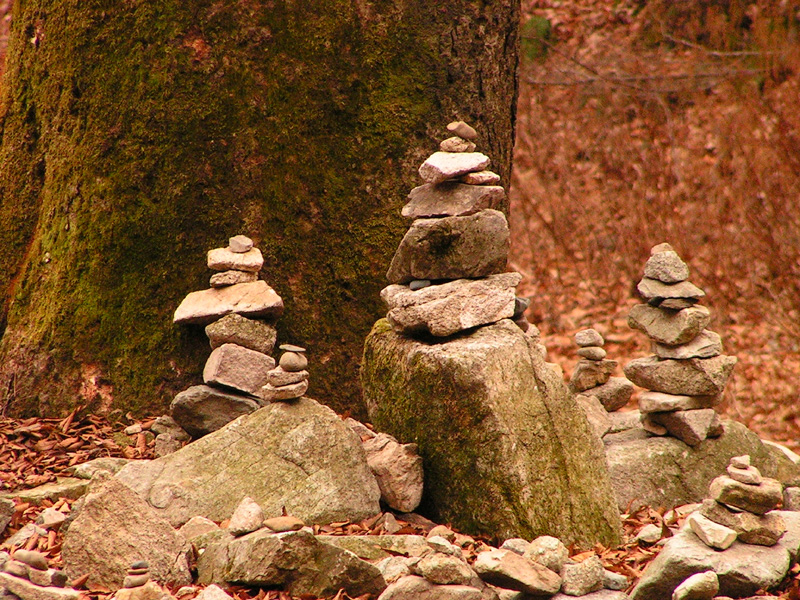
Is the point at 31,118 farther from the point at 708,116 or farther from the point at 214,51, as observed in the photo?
the point at 708,116

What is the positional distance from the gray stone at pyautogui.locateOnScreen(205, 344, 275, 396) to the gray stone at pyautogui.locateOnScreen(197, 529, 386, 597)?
4.75 feet

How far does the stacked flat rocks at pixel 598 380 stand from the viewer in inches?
208

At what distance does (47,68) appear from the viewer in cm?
525

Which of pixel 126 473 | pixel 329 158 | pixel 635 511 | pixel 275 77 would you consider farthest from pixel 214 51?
pixel 635 511

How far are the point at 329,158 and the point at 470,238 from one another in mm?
1382

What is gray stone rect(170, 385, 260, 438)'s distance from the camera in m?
4.46

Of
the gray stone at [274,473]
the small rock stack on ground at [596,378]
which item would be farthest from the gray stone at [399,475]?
the small rock stack on ground at [596,378]

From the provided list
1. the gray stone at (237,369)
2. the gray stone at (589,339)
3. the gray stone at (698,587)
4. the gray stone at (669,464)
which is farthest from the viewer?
the gray stone at (589,339)

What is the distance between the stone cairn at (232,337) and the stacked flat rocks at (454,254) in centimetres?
73

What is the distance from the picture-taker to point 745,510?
11.1 ft

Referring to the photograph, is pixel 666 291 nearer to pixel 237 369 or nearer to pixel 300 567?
pixel 237 369

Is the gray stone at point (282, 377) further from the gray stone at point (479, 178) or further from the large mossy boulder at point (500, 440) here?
the gray stone at point (479, 178)

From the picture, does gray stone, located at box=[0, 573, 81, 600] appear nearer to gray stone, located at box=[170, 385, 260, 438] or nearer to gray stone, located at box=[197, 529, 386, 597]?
gray stone, located at box=[197, 529, 386, 597]

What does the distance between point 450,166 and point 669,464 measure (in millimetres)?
2000
